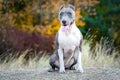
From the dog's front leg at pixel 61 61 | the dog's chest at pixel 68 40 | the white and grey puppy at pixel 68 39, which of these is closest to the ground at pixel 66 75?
the dog's front leg at pixel 61 61

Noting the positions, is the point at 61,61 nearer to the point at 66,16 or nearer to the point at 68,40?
the point at 68,40

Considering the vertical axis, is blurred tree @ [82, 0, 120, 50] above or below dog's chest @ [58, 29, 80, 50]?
above

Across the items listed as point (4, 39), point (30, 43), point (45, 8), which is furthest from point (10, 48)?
point (45, 8)

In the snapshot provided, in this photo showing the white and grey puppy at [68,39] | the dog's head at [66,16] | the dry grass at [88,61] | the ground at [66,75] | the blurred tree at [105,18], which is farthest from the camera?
the blurred tree at [105,18]

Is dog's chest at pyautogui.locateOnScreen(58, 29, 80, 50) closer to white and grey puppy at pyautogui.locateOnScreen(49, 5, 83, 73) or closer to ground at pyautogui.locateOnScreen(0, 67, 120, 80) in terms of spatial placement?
white and grey puppy at pyautogui.locateOnScreen(49, 5, 83, 73)

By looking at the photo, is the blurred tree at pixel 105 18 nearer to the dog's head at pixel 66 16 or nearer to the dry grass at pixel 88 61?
the dry grass at pixel 88 61

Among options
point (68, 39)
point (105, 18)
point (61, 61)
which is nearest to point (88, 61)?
point (61, 61)

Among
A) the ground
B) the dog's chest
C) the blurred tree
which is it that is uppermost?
the blurred tree

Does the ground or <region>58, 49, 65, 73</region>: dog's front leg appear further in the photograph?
<region>58, 49, 65, 73</region>: dog's front leg

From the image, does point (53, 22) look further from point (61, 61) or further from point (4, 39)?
point (61, 61)

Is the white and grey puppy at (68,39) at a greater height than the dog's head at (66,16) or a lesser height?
lesser

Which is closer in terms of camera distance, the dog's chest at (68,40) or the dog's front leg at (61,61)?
the dog's chest at (68,40)

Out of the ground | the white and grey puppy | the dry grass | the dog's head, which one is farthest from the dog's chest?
the dry grass

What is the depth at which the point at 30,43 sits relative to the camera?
2353 centimetres
